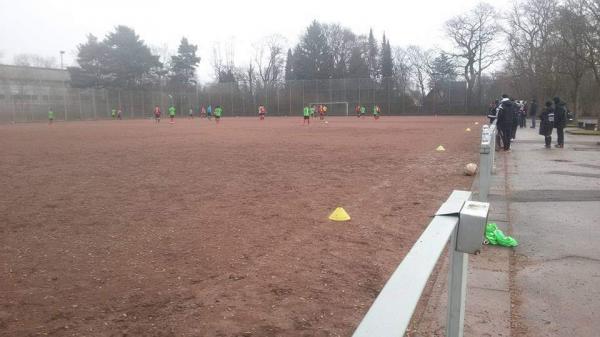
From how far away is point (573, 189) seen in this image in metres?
8.38

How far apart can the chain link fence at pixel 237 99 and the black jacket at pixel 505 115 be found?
50.3m

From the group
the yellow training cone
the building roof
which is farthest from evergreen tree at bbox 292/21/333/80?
the yellow training cone

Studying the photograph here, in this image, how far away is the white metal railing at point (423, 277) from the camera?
1251 millimetres

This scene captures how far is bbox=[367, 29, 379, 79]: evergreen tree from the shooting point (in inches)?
3428

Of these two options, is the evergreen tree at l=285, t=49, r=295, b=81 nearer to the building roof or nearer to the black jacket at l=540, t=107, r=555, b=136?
the building roof

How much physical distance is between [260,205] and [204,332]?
13.5ft

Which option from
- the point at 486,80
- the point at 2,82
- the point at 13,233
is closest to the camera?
the point at 13,233

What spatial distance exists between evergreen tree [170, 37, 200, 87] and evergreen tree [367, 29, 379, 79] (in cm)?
3171

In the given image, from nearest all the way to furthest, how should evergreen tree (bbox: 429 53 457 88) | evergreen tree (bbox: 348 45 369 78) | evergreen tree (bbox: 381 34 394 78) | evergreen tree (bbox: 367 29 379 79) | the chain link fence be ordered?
the chain link fence
evergreen tree (bbox: 429 53 457 88)
evergreen tree (bbox: 348 45 369 78)
evergreen tree (bbox: 381 34 394 78)
evergreen tree (bbox: 367 29 379 79)

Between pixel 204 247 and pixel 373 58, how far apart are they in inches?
3442

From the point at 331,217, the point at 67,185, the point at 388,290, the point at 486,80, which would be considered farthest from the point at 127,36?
the point at 388,290

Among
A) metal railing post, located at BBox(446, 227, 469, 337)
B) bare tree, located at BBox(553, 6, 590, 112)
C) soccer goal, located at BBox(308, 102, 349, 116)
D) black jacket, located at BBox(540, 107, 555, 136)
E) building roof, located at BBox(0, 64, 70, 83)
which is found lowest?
metal railing post, located at BBox(446, 227, 469, 337)

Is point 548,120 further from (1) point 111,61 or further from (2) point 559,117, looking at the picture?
(1) point 111,61

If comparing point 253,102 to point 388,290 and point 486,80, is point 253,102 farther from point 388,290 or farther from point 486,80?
point 388,290
